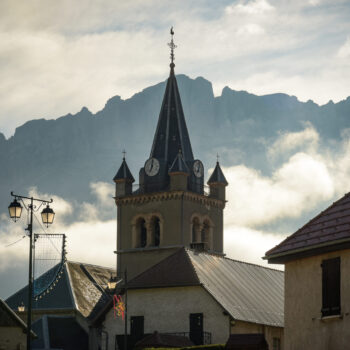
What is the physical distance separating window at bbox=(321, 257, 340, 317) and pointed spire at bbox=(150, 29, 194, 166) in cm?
6073

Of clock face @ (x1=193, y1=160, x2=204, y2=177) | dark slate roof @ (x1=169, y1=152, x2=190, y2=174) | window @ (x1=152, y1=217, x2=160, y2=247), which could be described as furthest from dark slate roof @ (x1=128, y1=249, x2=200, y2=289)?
clock face @ (x1=193, y1=160, x2=204, y2=177)

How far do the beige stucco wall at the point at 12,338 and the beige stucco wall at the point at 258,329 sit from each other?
33.5 feet

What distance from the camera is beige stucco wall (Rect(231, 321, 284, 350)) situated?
185 feet

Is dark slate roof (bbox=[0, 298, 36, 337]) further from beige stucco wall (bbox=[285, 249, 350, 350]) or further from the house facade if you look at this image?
beige stucco wall (bbox=[285, 249, 350, 350])

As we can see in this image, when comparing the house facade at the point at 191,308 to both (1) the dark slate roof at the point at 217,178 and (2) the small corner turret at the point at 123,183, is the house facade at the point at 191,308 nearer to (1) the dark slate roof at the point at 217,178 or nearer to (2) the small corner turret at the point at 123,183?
(2) the small corner turret at the point at 123,183

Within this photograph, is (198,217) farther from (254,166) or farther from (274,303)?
(254,166)

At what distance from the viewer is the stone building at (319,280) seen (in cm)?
3116

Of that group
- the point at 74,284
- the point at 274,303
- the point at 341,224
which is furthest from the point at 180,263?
the point at 341,224

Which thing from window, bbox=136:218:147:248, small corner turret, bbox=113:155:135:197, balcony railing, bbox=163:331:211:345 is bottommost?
balcony railing, bbox=163:331:211:345

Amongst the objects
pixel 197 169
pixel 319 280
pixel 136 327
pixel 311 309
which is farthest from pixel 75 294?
pixel 319 280

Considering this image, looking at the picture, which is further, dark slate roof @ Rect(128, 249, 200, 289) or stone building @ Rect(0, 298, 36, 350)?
dark slate roof @ Rect(128, 249, 200, 289)

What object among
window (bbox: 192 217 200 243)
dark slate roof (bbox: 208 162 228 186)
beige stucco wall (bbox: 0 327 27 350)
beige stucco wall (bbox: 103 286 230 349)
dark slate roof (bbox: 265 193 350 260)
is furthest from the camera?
dark slate roof (bbox: 208 162 228 186)

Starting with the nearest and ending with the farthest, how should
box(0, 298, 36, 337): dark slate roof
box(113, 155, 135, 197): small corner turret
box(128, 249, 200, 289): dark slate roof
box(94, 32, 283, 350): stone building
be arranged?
box(0, 298, 36, 337): dark slate roof
box(94, 32, 283, 350): stone building
box(128, 249, 200, 289): dark slate roof
box(113, 155, 135, 197): small corner turret

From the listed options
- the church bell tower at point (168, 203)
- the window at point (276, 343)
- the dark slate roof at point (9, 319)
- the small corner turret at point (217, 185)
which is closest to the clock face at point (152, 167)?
the church bell tower at point (168, 203)
